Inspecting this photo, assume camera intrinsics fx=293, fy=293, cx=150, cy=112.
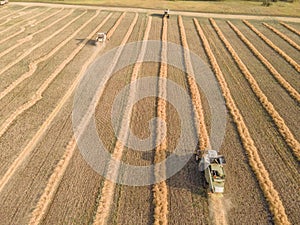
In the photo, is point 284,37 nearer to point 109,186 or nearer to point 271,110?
point 271,110

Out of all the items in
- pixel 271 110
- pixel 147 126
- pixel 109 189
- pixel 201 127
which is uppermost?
pixel 271 110

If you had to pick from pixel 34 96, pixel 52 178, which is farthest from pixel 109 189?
pixel 34 96

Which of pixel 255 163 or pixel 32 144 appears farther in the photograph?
pixel 32 144

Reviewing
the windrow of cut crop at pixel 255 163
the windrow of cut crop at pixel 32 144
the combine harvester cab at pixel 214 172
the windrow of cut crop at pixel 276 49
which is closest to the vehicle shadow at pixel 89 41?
the windrow of cut crop at pixel 32 144

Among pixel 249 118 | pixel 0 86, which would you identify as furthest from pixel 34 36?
pixel 249 118

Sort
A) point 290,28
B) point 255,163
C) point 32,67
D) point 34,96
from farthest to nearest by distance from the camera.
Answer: point 290,28
point 32,67
point 34,96
point 255,163

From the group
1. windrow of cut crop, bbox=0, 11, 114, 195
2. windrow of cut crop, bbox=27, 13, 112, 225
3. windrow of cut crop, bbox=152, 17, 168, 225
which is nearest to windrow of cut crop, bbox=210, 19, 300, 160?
windrow of cut crop, bbox=152, 17, 168, 225

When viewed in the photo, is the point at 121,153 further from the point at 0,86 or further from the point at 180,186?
the point at 0,86
